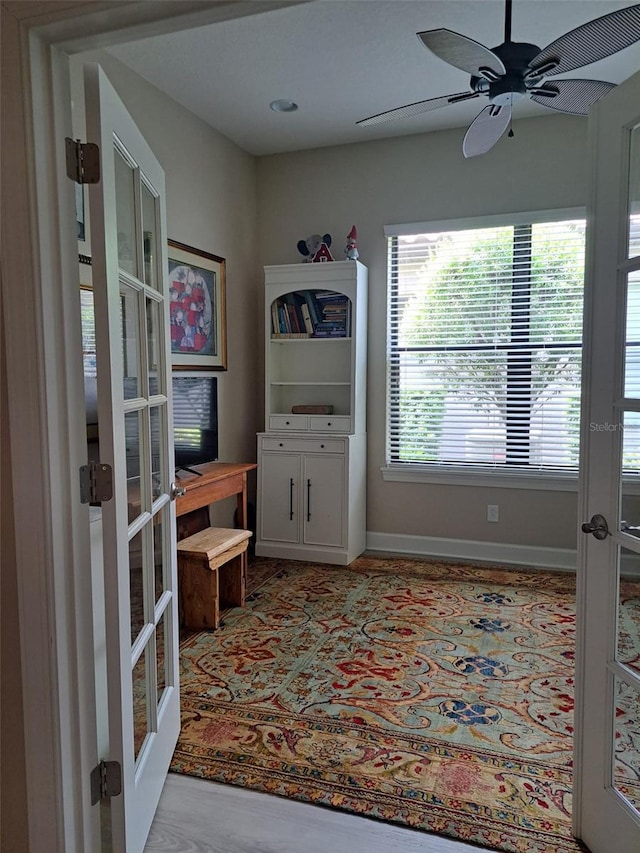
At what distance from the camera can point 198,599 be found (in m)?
3.02

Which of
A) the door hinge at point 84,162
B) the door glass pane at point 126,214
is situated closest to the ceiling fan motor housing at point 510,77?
the door glass pane at point 126,214

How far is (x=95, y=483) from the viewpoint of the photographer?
4.40 feet

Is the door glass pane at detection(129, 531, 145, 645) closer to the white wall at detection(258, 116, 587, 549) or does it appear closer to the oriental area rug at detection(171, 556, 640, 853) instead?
the oriental area rug at detection(171, 556, 640, 853)

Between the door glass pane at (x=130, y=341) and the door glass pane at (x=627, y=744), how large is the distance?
1.49 meters

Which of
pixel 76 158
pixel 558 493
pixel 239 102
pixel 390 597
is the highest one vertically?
pixel 239 102

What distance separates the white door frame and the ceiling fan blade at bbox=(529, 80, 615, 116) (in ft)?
5.50

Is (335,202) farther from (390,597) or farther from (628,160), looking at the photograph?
(628,160)

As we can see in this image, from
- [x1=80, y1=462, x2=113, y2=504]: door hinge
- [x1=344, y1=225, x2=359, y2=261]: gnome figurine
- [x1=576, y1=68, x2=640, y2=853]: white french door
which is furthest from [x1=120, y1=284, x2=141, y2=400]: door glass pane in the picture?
[x1=344, y1=225, x2=359, y2=261]: gnome figurine

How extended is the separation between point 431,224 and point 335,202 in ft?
2.50

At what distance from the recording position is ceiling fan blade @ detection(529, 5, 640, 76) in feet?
5.97

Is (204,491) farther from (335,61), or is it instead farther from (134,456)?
(335,61)

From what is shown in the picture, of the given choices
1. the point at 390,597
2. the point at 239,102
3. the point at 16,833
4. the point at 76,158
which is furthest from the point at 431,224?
the point at 16,833

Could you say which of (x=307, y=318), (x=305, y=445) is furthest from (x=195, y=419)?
(x=307, y=318)

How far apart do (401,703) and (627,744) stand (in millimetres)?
1032
